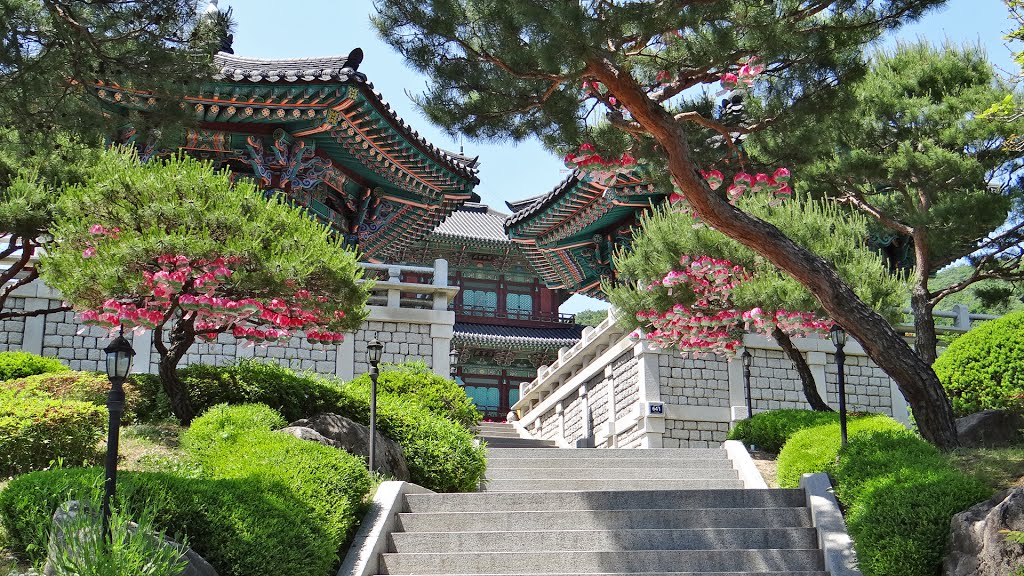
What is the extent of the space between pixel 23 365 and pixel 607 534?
940 centimetres

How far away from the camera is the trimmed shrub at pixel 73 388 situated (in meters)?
12.1

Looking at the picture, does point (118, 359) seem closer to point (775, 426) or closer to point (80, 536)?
point (80, 536)

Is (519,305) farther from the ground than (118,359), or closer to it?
farther from the ground

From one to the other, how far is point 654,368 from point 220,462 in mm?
9880

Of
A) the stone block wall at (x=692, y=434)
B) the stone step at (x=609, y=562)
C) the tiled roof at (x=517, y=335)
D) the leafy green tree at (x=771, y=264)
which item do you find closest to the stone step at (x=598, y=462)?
the leafy green tree at (x=771, y=264)

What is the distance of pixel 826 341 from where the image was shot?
19.3 metres

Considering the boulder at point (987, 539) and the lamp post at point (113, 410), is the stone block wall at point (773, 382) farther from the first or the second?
the lamp post at point (113, 410)

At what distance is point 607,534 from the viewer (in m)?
9.53

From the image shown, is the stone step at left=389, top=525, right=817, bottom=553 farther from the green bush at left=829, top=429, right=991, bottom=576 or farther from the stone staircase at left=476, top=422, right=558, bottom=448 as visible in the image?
the stone staircase at left=476, top=422, right=558, bottom=448

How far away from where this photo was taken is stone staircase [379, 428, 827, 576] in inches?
354

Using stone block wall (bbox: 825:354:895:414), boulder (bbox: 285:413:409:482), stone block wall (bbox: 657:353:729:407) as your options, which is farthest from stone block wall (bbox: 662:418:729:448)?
boulder (bbox: 285:413:409:482)

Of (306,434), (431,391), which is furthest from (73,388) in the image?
(431,391)

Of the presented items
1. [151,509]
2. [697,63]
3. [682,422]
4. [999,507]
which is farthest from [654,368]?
[151,509]

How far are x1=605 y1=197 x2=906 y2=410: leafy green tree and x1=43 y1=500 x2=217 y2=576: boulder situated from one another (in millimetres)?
9676
